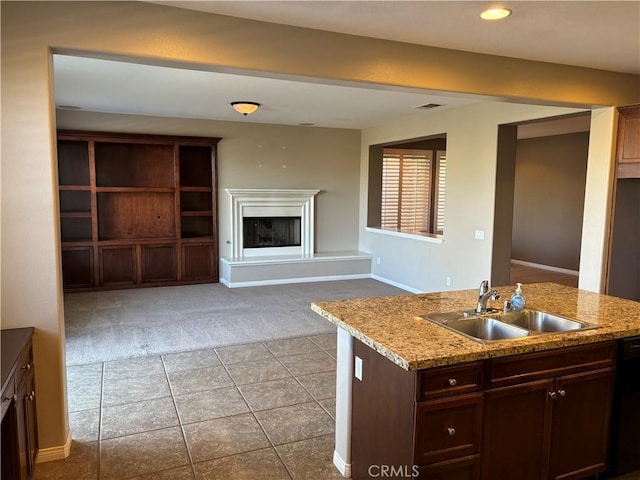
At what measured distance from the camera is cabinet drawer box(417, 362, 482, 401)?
1923mm

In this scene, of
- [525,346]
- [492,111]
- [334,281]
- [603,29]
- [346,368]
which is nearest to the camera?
[525,346]

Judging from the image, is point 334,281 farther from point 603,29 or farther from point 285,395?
point 603,29

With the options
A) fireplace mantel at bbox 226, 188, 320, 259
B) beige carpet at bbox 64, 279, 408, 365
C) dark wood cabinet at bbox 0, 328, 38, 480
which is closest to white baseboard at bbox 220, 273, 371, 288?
beige carpet at bbox 64, 279, 408, 365

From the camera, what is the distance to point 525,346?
2.10 metres

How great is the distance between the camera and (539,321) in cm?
266

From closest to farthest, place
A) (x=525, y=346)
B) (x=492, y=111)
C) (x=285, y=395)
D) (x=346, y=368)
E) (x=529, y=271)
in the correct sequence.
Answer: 1. (x=525, y=346)
2. (x=346, y=368)
3. (x=285, y=395)
4. (x=492, y=111)
5. (x=529, y=271)

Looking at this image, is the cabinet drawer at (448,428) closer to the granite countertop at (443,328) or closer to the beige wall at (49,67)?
the granite countertop at (443,328)

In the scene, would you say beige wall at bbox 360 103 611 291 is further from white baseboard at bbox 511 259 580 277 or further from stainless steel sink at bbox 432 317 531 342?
white baseboard at bbox 511 259 580 277

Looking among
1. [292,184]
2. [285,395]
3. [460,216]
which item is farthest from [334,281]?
[285,395]

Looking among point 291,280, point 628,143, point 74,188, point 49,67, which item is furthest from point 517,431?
point 74,188

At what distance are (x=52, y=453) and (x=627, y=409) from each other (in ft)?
10.5

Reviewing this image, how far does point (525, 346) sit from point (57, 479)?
2.52m

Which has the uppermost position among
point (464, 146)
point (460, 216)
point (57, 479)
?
point (464, 146)

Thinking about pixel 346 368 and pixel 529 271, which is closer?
pixel 346 368
